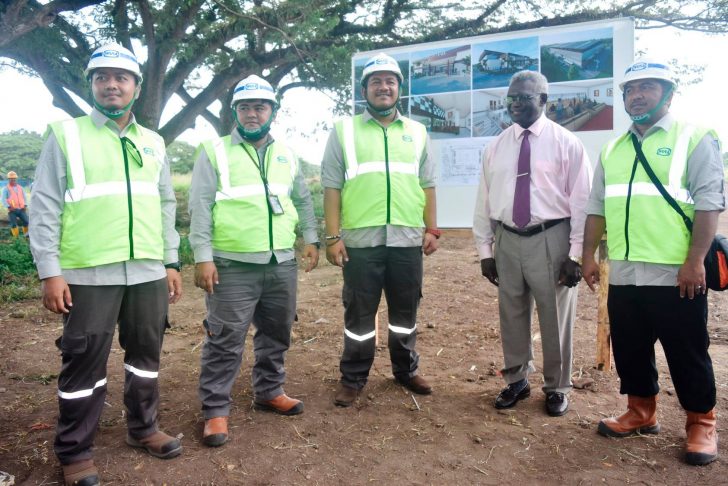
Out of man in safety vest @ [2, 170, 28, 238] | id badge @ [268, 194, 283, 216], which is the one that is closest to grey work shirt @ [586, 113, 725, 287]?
id badge @ [268, 194, 283, 216]

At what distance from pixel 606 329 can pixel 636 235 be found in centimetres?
150

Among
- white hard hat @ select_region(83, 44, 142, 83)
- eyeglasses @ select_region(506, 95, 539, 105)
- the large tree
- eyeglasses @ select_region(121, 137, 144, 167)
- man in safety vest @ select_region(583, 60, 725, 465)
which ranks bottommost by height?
man in safety vest @ select_region(583, 60, 725, 465)

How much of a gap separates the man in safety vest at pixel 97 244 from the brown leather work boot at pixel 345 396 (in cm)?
118

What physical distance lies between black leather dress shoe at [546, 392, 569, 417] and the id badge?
2152 millimetres

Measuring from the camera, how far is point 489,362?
16.5 ft

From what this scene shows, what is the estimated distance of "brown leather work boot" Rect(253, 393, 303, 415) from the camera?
3.90m

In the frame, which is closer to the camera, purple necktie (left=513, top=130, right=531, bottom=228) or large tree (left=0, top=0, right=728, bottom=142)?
purple necktie (left=513, top=130, right=531, bottom=228)

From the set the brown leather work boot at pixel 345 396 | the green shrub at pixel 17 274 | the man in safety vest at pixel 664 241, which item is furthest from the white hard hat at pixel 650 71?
the green shrub at pixel 17 274

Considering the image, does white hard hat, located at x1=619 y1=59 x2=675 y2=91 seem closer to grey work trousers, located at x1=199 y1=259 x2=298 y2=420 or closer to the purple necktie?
the purple necktie

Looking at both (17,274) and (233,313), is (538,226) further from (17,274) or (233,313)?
(17,274)

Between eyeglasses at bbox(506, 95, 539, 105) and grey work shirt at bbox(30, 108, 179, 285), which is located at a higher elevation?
eyeglasses at bbox(506, 95, 539, 105)

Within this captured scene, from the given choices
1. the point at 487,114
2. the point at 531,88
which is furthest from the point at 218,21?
the point at 531,88

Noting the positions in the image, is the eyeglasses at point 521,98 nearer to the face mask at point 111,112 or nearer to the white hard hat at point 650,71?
the white hard hat at point 650,71

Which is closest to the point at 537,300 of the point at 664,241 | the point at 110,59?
the point at 664,241
